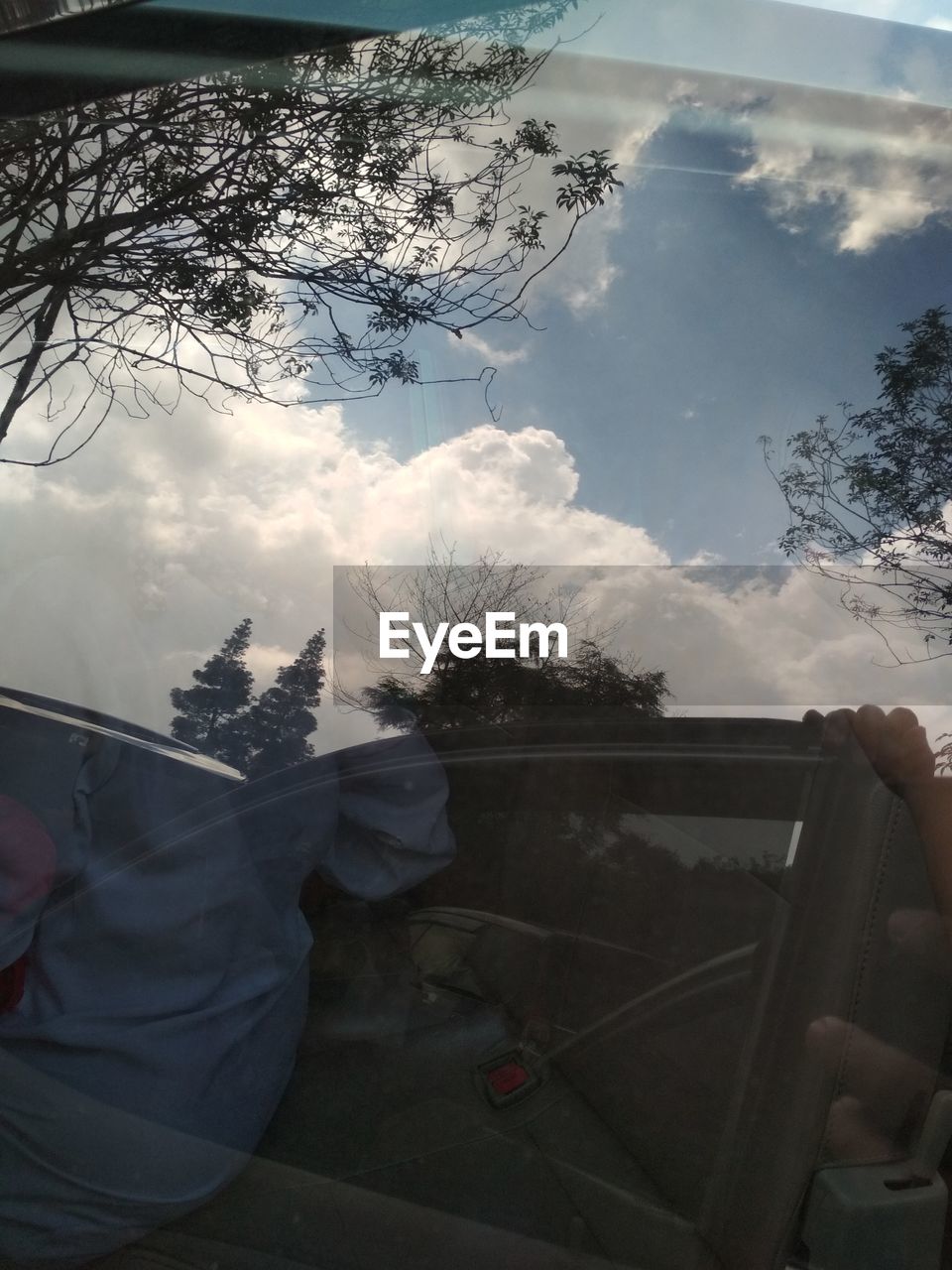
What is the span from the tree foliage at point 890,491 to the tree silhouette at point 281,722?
697 millimetres

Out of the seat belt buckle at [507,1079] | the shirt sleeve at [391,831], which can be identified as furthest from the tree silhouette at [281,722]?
the seat belt buckle at [507,1079]

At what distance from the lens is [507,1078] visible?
154 centimetres

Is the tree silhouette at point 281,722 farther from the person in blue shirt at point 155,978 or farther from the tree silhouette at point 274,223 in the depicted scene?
the tree silhouette at point 274,223

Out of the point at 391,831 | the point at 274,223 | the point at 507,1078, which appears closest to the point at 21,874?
the point at 391,831

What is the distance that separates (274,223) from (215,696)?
26.6 inches

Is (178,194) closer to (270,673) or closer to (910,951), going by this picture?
(270,673)

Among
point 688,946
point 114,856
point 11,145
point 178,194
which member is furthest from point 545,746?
point 11,145

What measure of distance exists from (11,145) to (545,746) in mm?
1177

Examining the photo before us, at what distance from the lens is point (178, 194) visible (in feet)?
4.30

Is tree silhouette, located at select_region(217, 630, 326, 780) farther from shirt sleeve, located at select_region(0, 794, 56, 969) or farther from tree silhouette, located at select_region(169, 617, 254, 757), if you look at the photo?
shirt sleeve, located at select_region(0, 794, 56, 969)

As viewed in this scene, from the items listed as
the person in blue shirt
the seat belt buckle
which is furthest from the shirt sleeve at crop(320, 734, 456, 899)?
the seat belt buckle

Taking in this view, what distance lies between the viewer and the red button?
1521 millimetres

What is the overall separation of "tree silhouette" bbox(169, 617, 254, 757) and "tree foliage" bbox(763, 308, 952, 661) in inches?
31.3

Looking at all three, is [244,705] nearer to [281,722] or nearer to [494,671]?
[281,722]
